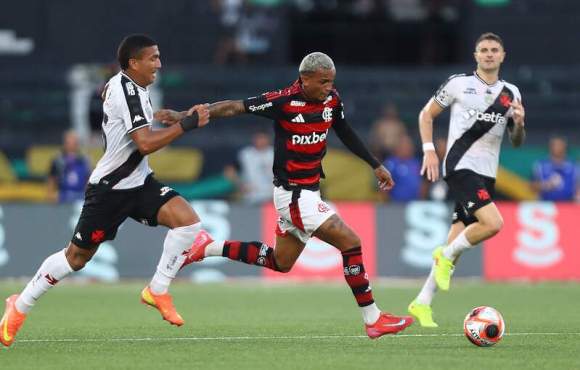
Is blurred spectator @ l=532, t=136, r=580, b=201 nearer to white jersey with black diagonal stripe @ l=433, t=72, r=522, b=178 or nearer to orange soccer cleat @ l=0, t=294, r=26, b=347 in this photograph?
white jersey with black diagonal stripe @ l=433, t=72, r=522, b=178

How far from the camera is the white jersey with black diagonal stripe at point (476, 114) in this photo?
11852 millimetres

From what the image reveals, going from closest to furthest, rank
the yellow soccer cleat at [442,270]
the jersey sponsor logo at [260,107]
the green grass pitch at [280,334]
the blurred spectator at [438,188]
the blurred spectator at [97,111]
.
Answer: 1. the green grass pitch at [280,334]
2. the jersey sponsor logo at [260,107]
3. the yellow soccer cleat at [442,270]
4. the blurred spectator at [438,188]
5. the blurred spectator at [97,111]

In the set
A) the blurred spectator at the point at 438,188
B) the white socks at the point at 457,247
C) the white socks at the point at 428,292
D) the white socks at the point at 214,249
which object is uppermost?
the white socks at the point at 214,249

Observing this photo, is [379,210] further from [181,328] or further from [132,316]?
[181,328]

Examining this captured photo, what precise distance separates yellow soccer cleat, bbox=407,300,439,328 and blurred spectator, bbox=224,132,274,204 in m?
8.15

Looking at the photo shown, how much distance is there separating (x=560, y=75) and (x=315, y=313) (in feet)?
32.0

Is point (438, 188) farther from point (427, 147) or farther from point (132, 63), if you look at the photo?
point (132, 63)

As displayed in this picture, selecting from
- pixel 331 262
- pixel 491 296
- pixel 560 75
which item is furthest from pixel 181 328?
pixel 560 75

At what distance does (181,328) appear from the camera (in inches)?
451

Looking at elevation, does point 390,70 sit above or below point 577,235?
above

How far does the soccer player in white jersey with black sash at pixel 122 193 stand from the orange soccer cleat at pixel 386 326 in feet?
4.96

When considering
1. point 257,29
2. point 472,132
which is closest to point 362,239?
point 257,29

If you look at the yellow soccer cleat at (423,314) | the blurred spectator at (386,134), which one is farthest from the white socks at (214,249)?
the blurred spectator at (386,134)

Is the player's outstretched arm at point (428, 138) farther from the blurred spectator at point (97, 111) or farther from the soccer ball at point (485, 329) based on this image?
the blurred spectator at point (97, 111)
